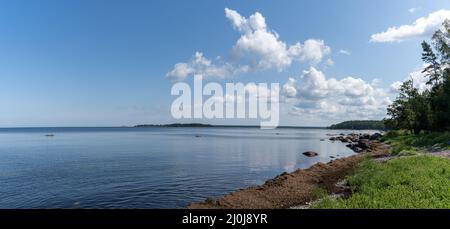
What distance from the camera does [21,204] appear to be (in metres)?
26.1

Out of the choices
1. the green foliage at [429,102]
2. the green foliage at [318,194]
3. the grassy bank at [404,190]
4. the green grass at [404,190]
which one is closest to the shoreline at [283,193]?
the green foliage at [318,194]

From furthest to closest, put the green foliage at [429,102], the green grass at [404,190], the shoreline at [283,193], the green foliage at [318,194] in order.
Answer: the green foliage at [429,102] → the green foliage at [318,194] → the shoreline at [283,193] → the green grass at [404,190]

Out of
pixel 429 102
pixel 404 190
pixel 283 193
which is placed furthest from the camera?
pixel 429 102

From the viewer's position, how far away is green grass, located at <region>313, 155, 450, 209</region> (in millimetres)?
15773

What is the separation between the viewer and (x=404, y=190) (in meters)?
18.6

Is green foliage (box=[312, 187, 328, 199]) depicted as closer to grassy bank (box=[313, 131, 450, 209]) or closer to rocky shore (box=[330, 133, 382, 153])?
grassy bank (box=[313, 131, 450, 209])

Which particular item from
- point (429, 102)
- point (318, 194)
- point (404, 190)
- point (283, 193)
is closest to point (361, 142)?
point (429, 102)

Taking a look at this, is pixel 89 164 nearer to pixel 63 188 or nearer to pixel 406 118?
pixel 63 188

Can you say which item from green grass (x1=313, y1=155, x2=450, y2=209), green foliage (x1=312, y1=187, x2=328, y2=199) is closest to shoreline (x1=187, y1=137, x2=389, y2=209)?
green foliage (x1=312, y1=187, x2=328, y2=199)

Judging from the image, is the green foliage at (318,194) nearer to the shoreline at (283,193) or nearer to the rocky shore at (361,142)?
the shoreline at (283,193)

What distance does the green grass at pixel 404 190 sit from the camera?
51.8 feet

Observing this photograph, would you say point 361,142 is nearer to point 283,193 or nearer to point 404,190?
point 283,193

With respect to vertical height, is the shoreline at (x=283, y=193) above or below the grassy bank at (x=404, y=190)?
below
